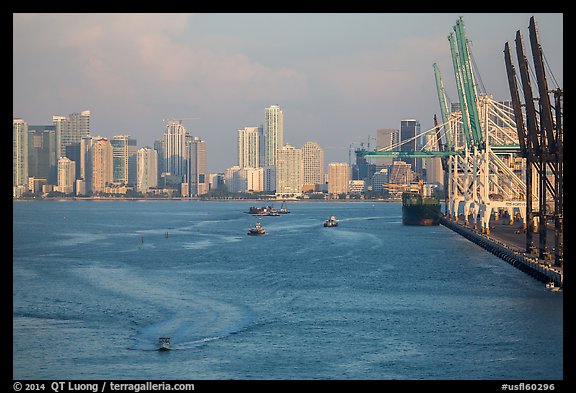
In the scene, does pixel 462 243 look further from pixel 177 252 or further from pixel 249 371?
pixel 249 371

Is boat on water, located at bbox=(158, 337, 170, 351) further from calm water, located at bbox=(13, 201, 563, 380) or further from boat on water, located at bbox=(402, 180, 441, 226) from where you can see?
boat on water, located at bbox=(402, 180, 441, 226)

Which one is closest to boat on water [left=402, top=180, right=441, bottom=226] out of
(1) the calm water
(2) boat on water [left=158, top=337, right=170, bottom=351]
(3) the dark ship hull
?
(3) the dark ship hull

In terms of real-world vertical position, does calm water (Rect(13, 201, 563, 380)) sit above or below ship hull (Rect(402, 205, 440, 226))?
below

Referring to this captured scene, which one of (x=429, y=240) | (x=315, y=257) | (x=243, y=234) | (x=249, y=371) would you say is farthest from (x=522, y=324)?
(x=243, y=234)

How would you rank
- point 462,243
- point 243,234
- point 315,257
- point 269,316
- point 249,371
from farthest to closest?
point 243,234 → point 462,243 → point 315,257 → point 269,316 → point 249,371

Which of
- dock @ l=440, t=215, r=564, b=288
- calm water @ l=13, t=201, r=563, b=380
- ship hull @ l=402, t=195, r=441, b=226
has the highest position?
ship hull @ l=402, t=195, r=441, b=226

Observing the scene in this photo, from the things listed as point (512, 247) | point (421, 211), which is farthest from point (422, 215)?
point (512, 247)
